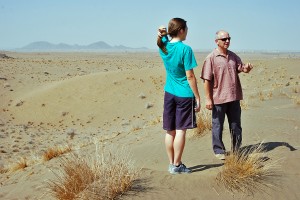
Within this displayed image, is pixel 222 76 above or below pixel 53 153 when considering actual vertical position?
above

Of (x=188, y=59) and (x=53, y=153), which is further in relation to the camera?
(x=53, y=153)

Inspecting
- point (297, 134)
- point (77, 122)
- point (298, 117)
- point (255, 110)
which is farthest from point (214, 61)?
point (77, 122)

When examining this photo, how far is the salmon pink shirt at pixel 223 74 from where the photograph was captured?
516 centimetres

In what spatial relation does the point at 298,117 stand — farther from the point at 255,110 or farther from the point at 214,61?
the point at 214,61

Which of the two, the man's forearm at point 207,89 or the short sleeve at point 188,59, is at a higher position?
the short sleeve at point 188,59

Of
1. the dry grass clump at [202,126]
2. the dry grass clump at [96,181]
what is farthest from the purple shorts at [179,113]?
the dry grass clump at [202,126]

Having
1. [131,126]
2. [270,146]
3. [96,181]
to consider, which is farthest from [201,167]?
[131,126]

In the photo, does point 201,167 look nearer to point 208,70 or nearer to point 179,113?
point 179,113

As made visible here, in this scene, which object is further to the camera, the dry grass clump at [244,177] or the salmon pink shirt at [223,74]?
the salmon pink shirt at [223,74]

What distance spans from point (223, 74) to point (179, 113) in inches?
35.0

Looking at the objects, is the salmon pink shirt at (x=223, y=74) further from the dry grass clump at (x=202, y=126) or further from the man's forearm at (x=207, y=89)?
the dry grass clump at (x=202, y=126)

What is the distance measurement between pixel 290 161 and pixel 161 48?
2446mm

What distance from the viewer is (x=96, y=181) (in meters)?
4.49

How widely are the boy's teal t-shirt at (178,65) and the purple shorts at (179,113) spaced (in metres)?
0.07
